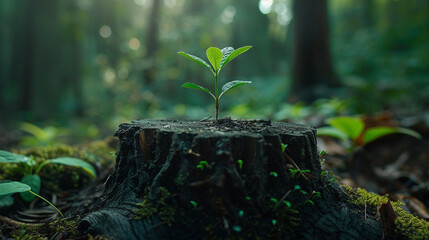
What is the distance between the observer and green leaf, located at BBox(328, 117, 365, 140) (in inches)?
113

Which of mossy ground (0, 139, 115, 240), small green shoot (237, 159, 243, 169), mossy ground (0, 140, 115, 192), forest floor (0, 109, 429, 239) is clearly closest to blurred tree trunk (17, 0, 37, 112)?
forest floor (0, 109, 429, 239)

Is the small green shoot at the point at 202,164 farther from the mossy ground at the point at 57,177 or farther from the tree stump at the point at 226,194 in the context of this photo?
the mossy ground at the point at 57,177

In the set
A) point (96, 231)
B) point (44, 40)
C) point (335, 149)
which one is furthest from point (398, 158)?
point (44, 40)

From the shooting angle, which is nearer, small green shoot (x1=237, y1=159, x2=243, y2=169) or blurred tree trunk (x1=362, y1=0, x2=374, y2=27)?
small green shoot (x1=237, y1=159, x2=243, y2=169)

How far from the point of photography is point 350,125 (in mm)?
2908

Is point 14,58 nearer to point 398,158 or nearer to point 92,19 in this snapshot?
point 92,19

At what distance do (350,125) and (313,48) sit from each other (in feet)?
14.5

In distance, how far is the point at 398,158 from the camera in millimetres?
3434

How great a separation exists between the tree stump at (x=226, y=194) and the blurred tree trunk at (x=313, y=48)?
551cm

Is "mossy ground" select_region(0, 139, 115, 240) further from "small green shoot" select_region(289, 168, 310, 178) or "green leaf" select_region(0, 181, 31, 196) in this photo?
"small green shoot" select_region(289, 168, 310, 178)

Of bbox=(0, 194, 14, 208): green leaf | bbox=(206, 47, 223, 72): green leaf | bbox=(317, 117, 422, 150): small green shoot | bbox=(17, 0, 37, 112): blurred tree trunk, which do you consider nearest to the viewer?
bbox=(206, 47, 223, 72): green leaf

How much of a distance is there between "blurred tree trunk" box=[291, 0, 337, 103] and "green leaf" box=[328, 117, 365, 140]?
374 cm

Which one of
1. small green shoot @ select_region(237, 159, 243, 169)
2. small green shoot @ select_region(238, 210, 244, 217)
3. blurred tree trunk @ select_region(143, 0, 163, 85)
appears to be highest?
blurred tree trunk @ select_region(143, 0, 163, 85)

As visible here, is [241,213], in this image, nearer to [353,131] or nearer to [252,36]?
[353,131]
